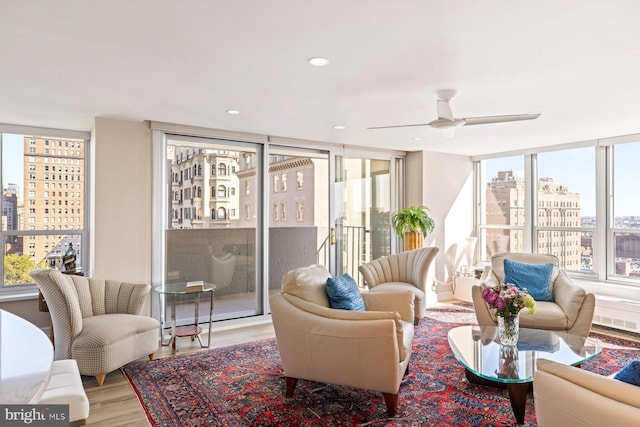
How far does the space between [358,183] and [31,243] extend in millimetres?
4353

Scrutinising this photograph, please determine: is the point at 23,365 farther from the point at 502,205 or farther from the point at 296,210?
the point at 502,205

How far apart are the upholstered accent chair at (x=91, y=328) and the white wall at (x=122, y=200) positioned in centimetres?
48

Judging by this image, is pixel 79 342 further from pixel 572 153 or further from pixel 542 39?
→ pixel 572 153

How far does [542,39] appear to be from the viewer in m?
2.31

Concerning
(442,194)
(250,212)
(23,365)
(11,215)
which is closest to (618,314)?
(442,194)

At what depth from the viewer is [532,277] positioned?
4336mm

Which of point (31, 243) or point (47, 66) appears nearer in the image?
point (47, 66)

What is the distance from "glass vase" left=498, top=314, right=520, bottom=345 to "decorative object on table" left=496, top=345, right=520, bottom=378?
0.15 ft

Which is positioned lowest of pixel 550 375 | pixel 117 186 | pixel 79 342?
pixel 79 342

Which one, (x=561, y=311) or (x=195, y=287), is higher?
(x=195, y=287)

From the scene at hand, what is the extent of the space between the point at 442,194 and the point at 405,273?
2.01 metres

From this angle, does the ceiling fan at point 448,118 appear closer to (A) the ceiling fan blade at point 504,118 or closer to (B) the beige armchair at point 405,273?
(A) the ceiling fan blade at point 504,118

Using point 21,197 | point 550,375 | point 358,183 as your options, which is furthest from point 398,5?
point 21,197

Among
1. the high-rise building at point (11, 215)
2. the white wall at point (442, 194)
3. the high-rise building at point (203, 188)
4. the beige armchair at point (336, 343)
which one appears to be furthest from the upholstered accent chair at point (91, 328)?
the white wall at point (442, 194)
